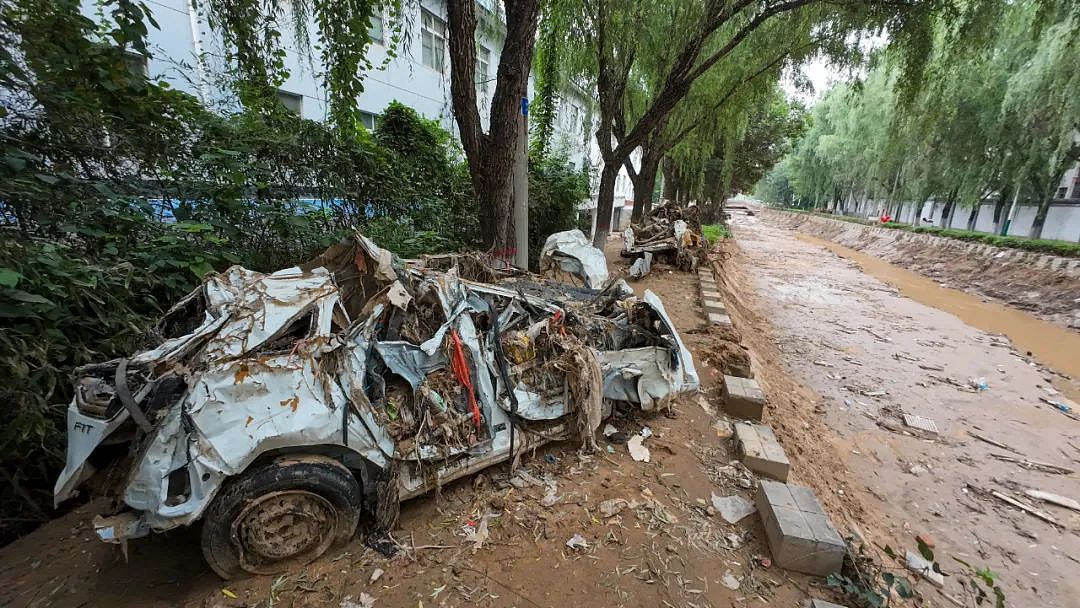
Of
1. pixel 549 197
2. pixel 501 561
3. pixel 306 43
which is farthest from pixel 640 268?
pixel 501 561

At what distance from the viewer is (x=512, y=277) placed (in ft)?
15.5

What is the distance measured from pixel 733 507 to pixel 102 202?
528cm

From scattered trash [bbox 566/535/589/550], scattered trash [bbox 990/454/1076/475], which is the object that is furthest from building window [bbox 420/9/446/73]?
scattered trash [bbox 990/454/1076/475]

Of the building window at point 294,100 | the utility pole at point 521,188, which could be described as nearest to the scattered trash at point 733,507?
the utility pole at point 521,188

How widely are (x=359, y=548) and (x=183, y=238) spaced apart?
3.06m

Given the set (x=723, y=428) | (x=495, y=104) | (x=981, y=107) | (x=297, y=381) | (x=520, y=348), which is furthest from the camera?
(x=981, y=107)

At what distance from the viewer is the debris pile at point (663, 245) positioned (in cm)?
1036

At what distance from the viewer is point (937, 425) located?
577cm

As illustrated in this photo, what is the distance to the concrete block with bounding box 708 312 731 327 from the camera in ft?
21.5

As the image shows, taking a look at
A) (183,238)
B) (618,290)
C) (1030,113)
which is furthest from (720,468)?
(1030,113)

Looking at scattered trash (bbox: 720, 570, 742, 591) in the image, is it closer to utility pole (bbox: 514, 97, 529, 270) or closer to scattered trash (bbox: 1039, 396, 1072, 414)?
utility pole (bbox: 514, 97, 529, 270)

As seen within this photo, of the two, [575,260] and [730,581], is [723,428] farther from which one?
[575,260]

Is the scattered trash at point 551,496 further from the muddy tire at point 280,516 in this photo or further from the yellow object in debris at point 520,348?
the muddy tire at point 280,516

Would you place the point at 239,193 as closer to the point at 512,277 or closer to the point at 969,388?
the point at 512,277
